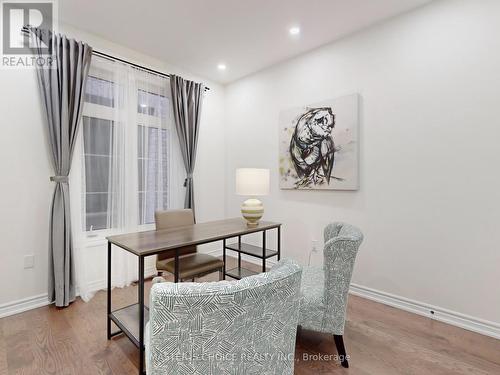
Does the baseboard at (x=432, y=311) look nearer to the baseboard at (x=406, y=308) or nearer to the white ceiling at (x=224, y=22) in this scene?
the baseboard at (x=406, y=308)

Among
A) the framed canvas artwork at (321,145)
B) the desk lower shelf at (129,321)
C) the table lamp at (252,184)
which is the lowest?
the desk lower shelf at (129,321)

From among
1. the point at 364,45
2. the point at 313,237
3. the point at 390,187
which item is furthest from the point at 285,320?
the point at 364,45

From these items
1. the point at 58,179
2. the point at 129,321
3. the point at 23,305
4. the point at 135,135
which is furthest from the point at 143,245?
the point at 135,135

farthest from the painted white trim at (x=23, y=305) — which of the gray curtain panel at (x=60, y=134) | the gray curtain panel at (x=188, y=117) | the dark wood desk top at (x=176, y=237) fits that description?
the gray curtain panel at (x=188, y=117)

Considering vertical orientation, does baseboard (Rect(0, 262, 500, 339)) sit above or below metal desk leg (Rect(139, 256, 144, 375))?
below

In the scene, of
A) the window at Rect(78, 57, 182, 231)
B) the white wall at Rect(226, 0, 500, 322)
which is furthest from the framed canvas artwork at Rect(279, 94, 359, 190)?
the window at Rect(78, 57, 182, 231)

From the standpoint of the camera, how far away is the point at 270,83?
3691 mm

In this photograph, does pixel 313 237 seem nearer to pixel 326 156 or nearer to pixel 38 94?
pixel 326 156

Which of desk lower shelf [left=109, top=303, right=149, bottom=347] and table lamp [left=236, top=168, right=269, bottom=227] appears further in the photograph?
table lamp [left=236, top=168, right=269, bottom=227]

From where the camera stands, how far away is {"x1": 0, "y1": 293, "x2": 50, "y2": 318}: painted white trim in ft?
7.81

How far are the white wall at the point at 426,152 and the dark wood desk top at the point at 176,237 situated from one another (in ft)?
3.65

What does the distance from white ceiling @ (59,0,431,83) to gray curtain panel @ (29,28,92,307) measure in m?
0.35

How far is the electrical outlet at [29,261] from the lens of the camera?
2.50 m

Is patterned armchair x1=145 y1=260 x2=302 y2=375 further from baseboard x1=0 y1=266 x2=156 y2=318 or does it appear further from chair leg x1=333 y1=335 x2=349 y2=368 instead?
baseboard x1=0 y1=266 x2=156 y2=318
